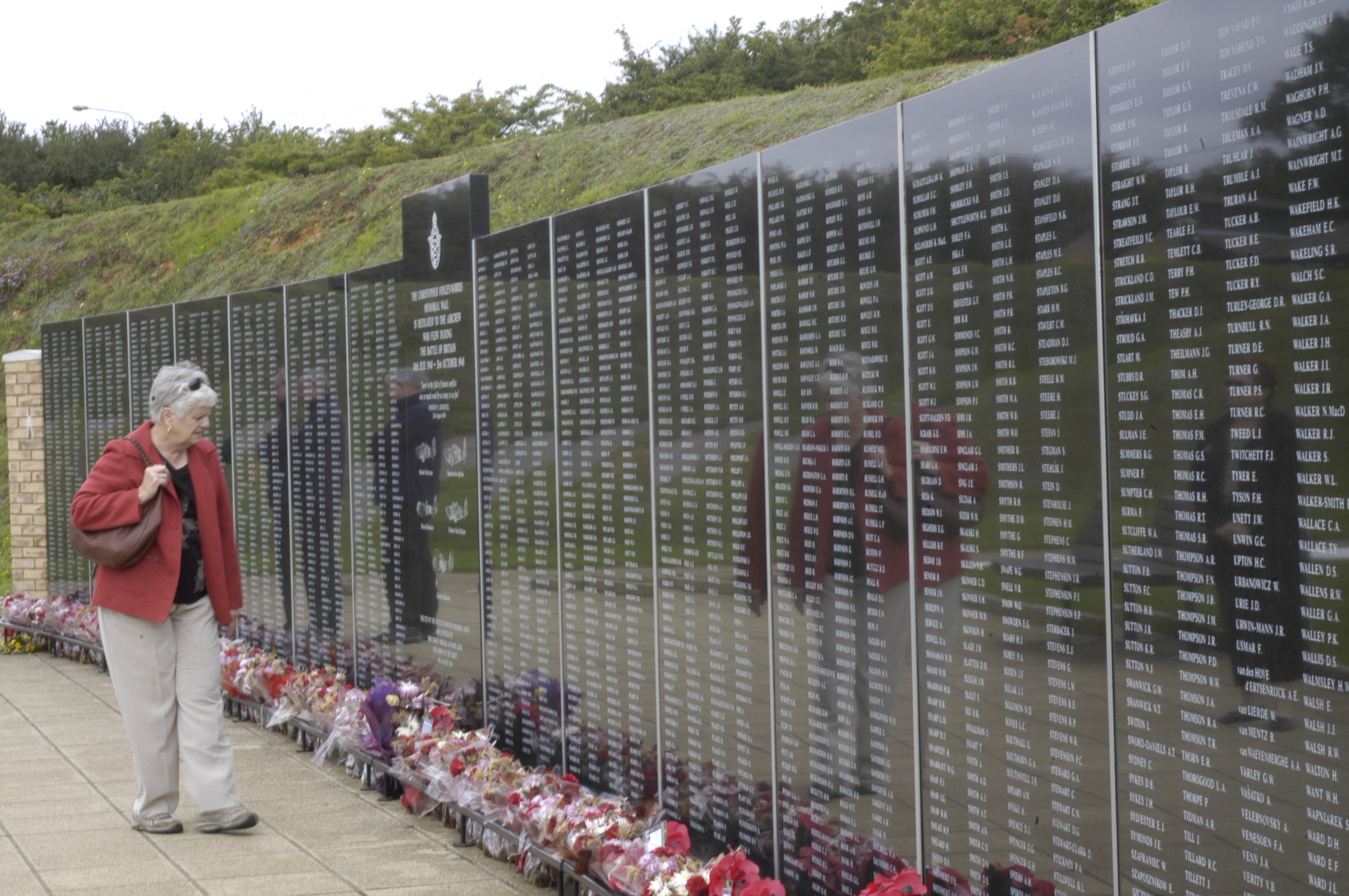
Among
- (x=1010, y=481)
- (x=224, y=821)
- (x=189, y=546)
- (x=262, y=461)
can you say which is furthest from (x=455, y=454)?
(x=1010, y=481)

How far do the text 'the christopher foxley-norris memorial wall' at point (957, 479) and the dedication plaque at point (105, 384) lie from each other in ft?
17.1

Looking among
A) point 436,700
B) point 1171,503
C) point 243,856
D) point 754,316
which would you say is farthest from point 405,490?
point 1171,503

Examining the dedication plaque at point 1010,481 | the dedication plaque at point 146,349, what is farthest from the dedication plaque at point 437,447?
the dedication plaque at point 146,349

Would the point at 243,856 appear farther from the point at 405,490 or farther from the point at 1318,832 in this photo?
the point at 1318,832

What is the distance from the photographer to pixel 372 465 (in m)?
7.55

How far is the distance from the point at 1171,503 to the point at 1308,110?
815 millimetres

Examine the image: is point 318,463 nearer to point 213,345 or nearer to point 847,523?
point 213,345

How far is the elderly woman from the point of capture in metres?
5.68

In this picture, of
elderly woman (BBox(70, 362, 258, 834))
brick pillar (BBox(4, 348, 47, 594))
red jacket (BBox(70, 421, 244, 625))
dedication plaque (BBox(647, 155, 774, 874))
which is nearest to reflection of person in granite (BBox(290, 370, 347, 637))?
red jacket (BBox(70, 421, 244, 625))

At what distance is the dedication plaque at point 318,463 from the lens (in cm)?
793

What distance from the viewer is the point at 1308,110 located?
247 cm

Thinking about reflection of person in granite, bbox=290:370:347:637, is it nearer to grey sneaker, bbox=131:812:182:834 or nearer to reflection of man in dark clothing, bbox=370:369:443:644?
reflection of man in dark clothing, bbox=370:369:443:644

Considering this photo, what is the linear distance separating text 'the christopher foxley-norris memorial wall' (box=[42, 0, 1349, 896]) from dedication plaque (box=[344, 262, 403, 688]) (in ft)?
2.70

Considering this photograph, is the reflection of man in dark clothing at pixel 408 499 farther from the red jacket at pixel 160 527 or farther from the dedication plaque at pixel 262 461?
the dedication plaque at pixel 262 461
